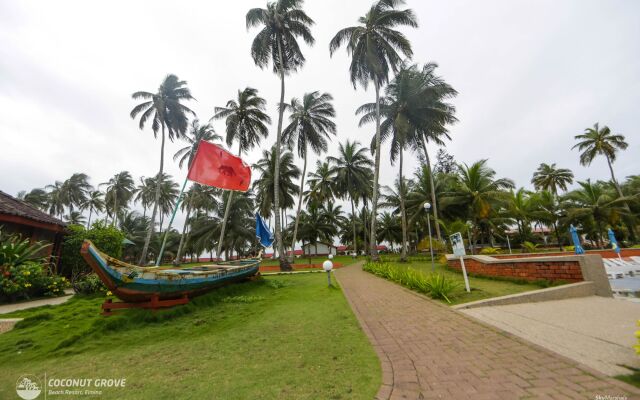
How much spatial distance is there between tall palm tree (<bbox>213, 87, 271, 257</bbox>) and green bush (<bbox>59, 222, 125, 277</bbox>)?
9457 millimetres

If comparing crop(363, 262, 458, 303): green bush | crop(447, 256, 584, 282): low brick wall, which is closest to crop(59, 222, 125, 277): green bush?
crop(363, 262, 458, 303): green bush

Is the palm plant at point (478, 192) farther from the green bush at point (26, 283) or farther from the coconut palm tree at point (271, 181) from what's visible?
the green bush at point (26, 283)

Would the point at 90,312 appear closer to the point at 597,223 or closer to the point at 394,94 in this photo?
the point at 394,94

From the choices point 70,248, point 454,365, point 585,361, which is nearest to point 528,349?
point 585,361

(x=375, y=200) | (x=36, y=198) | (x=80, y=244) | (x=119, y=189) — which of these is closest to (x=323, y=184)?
(x=375, y=200)

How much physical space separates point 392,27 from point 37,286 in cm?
2467

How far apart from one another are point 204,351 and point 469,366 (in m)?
3.86

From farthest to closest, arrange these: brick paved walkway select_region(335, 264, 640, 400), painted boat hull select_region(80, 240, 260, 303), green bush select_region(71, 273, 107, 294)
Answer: green bush select_region(71, 273, 107, 294)
painted boat hull select_region(80, 240, 260, 303)
brick paved walkway select_region(335, 264, 640, 400)

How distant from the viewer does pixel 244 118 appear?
22.8 meters

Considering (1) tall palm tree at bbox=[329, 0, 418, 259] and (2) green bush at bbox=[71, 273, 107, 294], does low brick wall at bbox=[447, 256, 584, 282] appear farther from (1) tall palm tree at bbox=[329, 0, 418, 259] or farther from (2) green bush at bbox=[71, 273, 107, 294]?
(2) green bush at bbox=[71, 273, 107, 294]

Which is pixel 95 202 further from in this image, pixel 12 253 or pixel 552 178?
pixel 552 178

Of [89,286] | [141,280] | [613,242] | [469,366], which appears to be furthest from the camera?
[613,242]

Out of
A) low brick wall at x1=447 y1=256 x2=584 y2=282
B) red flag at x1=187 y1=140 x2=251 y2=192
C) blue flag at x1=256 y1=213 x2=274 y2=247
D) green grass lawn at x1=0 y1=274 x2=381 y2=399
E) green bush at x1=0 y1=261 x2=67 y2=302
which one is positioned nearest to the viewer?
green grass lawn at x1=0 y1=274 x2=381 y2=399

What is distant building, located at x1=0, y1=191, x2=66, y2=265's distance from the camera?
9453mm
